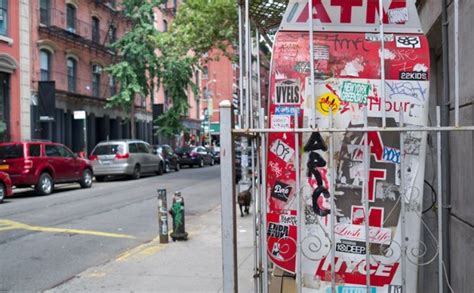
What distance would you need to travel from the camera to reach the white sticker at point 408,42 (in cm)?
325

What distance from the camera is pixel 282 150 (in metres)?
3.21

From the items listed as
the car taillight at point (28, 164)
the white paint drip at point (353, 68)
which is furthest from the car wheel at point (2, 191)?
the white paint drip at point (353, 68)

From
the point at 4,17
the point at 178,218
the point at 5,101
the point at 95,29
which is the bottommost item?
the point at 178,218

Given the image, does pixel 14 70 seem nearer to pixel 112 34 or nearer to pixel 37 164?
pixel 37 164

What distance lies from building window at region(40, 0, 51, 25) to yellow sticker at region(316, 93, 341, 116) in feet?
91.5

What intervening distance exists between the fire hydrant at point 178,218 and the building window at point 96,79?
2597 centimetres

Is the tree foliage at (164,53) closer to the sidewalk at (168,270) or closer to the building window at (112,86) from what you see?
the building window at (112,86)

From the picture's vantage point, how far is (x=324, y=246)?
315 centimetres

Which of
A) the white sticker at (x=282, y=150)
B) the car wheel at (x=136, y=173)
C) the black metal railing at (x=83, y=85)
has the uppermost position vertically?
the black metal railing at (x=83, y=85)

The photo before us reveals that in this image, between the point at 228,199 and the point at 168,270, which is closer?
the point at 228,199

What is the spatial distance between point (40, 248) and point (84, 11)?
26.3m

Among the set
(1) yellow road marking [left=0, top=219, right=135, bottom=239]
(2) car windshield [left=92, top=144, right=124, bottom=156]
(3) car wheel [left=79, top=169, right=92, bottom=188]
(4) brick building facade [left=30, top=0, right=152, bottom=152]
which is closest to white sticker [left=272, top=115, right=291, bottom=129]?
(1) yellow road marking [left=0, top=219, right=135, bottom=239]

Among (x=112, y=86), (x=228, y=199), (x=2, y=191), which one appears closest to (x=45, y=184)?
(x=2, y=191)

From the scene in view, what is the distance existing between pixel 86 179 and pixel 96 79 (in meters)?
14.9
